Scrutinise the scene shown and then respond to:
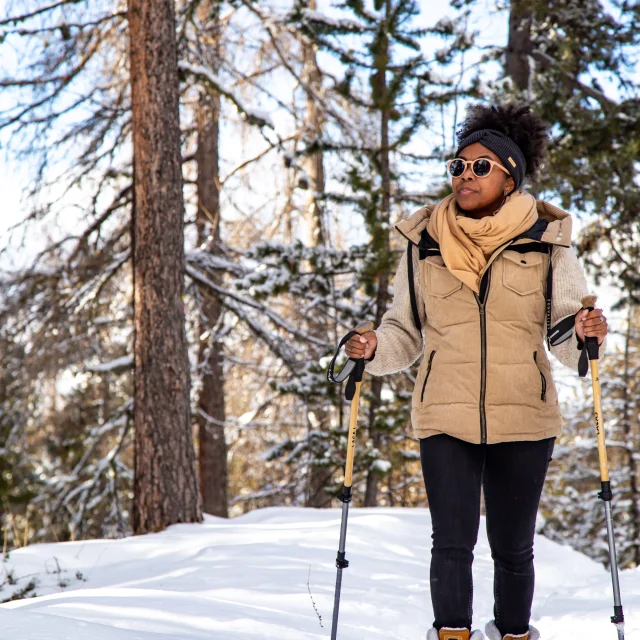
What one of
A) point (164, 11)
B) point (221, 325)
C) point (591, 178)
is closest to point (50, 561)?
point (164, 11)

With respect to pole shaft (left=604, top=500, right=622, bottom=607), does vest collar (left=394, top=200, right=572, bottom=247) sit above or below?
above

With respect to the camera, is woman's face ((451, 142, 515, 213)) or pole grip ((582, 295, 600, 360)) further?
woman's face ((451, 142, 515, 213))

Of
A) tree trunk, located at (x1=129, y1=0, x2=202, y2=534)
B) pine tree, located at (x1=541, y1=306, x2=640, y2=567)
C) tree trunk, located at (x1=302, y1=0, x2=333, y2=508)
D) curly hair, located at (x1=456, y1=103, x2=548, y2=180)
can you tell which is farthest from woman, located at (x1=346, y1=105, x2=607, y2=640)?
pine tree, located at (x1=541, y1=306, x2=640, y2=567)

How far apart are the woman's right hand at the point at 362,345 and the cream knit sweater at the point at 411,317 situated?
3 cm

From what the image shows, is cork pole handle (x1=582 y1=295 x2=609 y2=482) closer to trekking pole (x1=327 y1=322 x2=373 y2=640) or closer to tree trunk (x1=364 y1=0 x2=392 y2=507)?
trekking pole (x1=327 y1=322 x2=373 y2=640)

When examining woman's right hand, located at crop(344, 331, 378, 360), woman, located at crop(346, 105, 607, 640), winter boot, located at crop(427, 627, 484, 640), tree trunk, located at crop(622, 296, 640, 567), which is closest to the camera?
winter boot, located at crop(427, 627, 484, 640)

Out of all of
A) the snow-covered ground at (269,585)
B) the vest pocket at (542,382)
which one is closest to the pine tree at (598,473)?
the snow-covered ground at (269,585)

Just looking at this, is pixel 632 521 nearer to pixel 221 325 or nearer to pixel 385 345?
pixel 221 325

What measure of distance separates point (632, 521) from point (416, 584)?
1258 centimetres

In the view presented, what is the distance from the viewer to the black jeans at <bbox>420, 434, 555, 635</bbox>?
2.53 m

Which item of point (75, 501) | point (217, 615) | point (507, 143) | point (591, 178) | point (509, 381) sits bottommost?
point (75, 501)

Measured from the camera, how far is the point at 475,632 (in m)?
2.52

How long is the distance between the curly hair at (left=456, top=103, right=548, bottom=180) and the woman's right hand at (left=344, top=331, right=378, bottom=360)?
857 mm

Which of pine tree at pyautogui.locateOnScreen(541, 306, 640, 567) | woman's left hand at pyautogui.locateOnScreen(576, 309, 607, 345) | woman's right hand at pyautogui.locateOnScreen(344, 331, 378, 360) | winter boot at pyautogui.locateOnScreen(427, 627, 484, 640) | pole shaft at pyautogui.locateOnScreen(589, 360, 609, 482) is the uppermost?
woman's left hand at pyautogui.locateOnScreen(576, 309, 607, 345)
